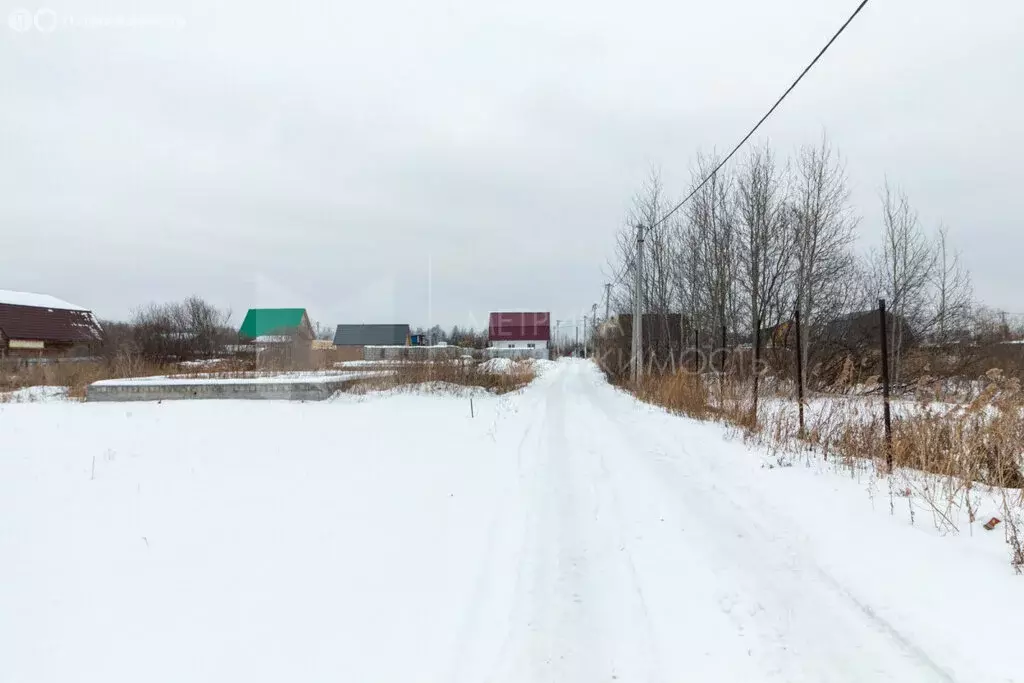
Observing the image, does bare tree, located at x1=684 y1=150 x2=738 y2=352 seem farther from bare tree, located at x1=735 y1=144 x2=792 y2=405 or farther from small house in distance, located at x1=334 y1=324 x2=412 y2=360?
small house in distance, located at x1=334 y1=324 x2=412 y2=360

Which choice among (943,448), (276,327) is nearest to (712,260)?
(943,448)

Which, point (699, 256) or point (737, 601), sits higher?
point (699, 256)

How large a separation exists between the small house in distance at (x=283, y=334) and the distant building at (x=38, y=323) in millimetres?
21086

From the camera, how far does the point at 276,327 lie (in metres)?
19.9

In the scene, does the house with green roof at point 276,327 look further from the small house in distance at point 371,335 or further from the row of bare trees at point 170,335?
the small house in distance at point 371,335

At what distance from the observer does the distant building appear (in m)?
34.1

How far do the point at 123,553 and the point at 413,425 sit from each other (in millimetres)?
5497

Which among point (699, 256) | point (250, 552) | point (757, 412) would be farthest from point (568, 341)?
point (250, 552)

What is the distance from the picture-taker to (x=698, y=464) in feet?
18.8

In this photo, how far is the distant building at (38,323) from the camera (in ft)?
112

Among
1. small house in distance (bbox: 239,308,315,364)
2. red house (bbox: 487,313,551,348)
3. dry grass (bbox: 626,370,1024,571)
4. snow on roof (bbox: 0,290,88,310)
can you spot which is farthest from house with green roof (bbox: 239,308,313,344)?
red house (bbox: 487,313,551,348)

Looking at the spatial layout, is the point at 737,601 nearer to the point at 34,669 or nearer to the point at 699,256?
the point at 34,669

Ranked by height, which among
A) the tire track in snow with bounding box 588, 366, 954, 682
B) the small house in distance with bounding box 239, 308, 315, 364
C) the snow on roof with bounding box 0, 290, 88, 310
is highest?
the snow on roof with bounding box 0, 290, 88, 310

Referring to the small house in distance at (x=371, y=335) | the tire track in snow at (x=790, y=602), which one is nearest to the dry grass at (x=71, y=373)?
the tire track in snow at (x=790, y=602)
